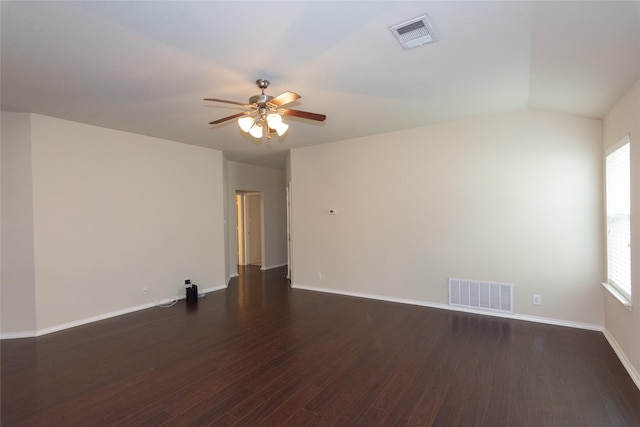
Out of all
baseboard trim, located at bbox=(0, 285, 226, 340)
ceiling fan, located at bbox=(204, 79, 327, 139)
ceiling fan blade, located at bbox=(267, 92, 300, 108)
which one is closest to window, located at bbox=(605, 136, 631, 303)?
ceiling fan, located at bbox=(204, 79, 327, 139)

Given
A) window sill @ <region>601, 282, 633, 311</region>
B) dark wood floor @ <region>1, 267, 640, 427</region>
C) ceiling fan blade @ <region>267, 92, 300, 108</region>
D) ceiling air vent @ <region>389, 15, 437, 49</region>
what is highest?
ceiling air vent @ <region>389, 15, 437, 49</region>

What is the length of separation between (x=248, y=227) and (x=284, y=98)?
22.1 feet

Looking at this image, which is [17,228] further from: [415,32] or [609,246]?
[609,246]

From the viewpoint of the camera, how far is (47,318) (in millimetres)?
4023

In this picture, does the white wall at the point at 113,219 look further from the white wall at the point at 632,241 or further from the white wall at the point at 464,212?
the white wall at the point at 632,241

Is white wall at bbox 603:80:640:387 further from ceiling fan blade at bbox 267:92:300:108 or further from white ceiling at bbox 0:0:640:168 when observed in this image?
ceiling fan blade at bbox 267:92:300:108

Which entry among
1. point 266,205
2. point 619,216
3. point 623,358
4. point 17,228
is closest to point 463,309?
point 623,358

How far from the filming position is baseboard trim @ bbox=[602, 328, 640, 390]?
2.64 metres

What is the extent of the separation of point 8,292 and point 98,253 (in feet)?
3.28

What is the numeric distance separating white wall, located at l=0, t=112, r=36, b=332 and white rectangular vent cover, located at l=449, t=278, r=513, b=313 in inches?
221

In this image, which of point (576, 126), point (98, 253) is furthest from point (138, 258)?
point (576, 126)

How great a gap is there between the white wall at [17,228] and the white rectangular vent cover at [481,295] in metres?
5.61

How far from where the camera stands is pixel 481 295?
14.6 ft

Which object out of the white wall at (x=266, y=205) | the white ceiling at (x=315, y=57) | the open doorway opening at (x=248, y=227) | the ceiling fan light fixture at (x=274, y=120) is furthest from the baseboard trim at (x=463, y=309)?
the ceiling fan light fixture at (x=274, y=120)
